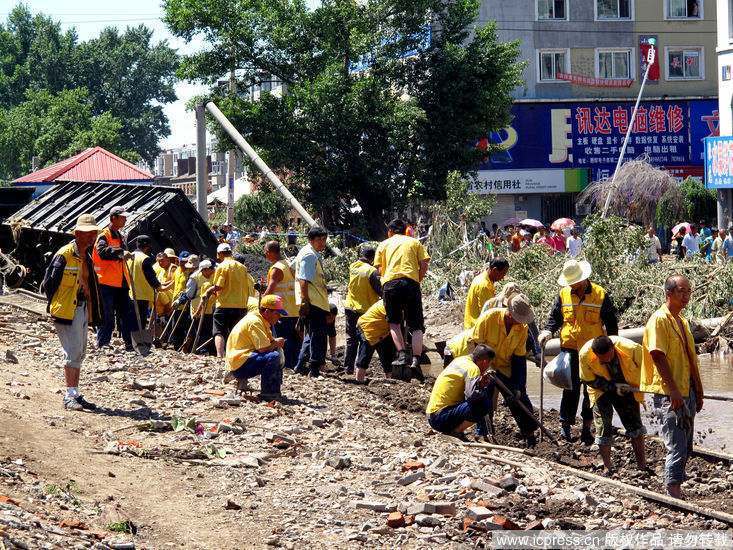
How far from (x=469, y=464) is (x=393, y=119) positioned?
2224 centimetres

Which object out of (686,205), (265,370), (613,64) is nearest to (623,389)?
(265,370)

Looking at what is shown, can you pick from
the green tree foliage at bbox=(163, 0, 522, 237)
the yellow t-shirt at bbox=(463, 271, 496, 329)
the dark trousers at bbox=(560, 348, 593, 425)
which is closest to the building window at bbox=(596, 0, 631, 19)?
the green tree foliage at bbox=(163, 0, 522, 237)

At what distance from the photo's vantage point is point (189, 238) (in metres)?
17.5

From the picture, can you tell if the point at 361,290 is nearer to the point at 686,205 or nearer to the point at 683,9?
the point at 686,205

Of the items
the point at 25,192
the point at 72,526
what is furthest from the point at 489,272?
the point at 25,192

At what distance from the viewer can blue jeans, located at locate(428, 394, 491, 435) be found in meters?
8.42

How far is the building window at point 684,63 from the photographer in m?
43.2

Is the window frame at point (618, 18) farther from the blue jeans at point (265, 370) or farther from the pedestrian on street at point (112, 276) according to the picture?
the blue jeans at point (265, 370)

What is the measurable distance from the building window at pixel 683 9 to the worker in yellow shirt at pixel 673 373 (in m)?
39.9

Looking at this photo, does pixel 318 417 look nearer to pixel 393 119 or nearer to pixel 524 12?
pixel 393 119

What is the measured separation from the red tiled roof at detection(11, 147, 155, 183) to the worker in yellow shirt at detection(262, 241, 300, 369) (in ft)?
81.8

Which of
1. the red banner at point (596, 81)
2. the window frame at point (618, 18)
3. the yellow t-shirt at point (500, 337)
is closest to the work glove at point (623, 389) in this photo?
the yellow t-shirt at point (500, 337)

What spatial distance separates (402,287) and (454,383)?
9.07ft

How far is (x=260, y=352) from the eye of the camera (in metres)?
9.74
